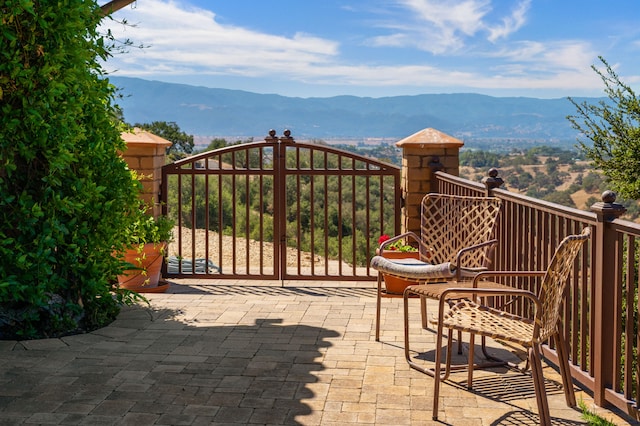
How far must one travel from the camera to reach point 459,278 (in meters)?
4.16

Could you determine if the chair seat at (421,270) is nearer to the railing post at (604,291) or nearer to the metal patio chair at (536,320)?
the metal patio chair at (536,320)

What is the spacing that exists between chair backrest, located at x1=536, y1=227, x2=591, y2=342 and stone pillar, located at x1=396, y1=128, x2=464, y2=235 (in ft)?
12.3

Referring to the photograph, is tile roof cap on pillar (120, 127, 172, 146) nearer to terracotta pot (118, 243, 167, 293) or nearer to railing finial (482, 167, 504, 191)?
terracotta pot (118, 243, 167, 293)

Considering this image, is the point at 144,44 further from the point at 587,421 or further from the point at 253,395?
the point at 587,421

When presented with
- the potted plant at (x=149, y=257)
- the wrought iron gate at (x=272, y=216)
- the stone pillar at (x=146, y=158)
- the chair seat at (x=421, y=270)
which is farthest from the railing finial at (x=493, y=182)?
the stone pillar at (x=146, y=158)

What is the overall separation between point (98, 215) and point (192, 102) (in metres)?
89.3

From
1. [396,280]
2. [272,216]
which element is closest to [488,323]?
[396,280]

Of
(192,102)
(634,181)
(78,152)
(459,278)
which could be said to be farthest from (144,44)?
(192,102)

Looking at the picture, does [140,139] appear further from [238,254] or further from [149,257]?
[238,254]

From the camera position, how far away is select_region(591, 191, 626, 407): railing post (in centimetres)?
334

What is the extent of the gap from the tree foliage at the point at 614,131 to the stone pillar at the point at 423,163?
247 inches

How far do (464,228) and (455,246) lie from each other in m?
0.23

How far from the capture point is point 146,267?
6562 millimetres

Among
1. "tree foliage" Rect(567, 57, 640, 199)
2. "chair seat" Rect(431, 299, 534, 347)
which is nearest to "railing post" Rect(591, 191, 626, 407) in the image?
"chair seat" Rect(431, 299, 534, 347)
